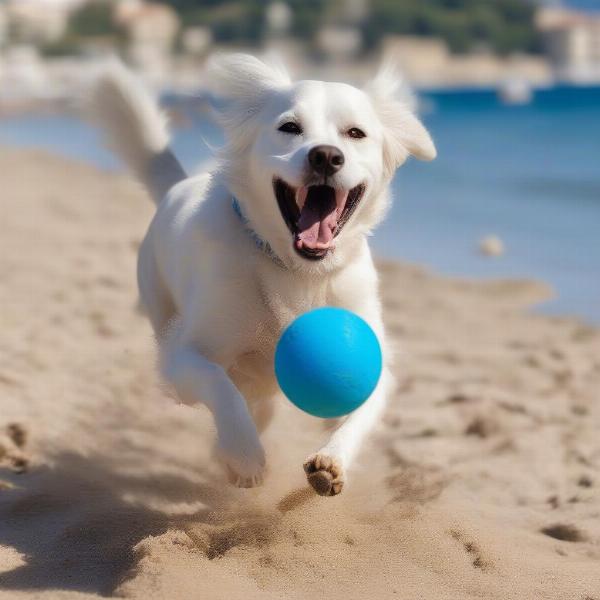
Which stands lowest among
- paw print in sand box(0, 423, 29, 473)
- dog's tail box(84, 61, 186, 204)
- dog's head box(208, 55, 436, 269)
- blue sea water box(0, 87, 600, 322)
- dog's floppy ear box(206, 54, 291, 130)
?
paw print in sand box(0, 423, 29, 473)

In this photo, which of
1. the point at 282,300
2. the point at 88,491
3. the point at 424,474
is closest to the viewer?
the point at 282,300

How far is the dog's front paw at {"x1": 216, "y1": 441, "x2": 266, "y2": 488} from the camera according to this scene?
3148 millimetres

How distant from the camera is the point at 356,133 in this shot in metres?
3.54

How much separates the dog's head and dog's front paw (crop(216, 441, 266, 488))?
70 cm

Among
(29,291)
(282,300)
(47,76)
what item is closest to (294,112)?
(282,300)

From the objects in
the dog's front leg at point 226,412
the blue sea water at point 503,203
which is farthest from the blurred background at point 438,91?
the dog's front leg at point 226,412

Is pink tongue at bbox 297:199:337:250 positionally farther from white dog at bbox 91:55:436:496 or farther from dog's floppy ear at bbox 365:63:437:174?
dog's floppy ear at bbox 365:63:437:174

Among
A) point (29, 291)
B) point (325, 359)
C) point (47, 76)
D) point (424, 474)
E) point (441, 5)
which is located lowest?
point (325, 359)

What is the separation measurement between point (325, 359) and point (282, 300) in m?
0.54

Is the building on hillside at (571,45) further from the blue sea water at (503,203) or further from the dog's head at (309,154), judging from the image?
the dog's head at (309,154)

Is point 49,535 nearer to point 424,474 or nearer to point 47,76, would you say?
point 424,474

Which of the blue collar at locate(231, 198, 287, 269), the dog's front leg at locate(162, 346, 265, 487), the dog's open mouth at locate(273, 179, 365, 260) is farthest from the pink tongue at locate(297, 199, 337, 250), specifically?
the dog's front leg at locate(162, 346, 265, 487)

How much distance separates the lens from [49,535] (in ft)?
11.0

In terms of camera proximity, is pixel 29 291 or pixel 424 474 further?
pixel 29 291
